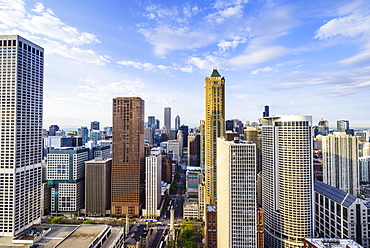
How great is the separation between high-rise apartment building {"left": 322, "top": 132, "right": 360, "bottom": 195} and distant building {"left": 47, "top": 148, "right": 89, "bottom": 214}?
127 metres

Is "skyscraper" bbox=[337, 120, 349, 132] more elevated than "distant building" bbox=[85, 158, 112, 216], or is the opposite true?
"skyscraper" bbox=[337, 120, 349, 132]

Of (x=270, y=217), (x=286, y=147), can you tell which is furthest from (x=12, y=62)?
(x=270, y=217)

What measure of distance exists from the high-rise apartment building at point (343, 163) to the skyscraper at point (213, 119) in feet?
198

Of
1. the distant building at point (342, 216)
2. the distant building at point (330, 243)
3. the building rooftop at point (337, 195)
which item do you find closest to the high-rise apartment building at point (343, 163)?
the building rooftop at point (337, 195)

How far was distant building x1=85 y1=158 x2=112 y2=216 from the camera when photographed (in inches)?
3967

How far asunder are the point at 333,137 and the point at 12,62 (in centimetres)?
13677

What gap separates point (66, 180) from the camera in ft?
339

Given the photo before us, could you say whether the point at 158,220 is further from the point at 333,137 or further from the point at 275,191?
the point at 333,137

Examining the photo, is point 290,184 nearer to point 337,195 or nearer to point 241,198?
point 337,195

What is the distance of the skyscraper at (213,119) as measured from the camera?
3757 inches

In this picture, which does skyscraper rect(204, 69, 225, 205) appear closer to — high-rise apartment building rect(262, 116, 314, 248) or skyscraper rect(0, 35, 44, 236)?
high-rise apartment building rect(262, 116, 314, 248)

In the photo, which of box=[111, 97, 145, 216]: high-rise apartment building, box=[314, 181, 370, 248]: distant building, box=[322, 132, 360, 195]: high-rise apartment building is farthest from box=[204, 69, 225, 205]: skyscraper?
box=[322, 132, 360, 195]: high-rise apartment building

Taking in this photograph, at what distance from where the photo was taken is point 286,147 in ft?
230

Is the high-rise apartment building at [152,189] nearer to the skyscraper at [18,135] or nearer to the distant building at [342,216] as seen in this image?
the skyscraper at [18,135]
